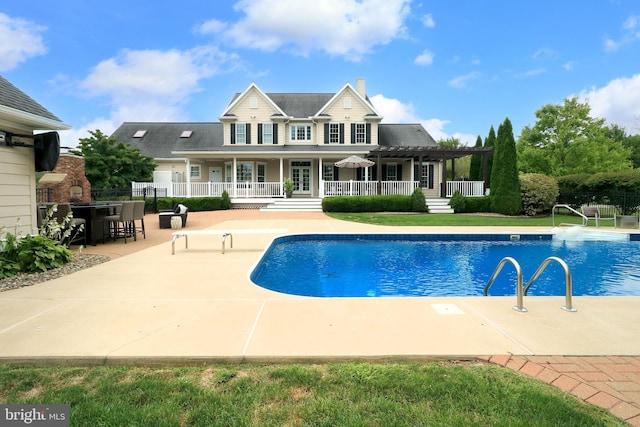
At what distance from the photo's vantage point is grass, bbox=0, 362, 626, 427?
2.10m

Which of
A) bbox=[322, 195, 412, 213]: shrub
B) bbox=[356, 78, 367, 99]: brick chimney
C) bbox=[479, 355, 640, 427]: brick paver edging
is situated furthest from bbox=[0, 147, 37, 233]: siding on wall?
→ bbox=[356, 78, 367, 99]: brick chimney

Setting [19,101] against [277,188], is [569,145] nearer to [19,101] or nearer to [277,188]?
[277,188]

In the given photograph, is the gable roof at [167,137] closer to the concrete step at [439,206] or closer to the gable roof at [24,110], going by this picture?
the concrete step at [439,206]

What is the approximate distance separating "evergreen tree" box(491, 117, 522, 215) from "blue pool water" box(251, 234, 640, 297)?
754cm

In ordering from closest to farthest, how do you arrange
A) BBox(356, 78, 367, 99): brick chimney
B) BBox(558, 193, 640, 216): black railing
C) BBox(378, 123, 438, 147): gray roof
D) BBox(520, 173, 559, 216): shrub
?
BBox(558, 193, 640, 216): black railing < BBox(520, 173, 559, 216): shrub < BBox(378, 123, 438, 147): gray roof < BBox(356, 78, 367, 99): brick chimney

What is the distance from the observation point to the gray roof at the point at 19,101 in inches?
255

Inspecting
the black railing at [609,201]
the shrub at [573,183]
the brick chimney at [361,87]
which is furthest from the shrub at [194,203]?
the shrub at [573,183]

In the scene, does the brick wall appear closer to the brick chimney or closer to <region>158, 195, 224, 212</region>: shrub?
<region>158, 195, 224, 212</region>: shrub

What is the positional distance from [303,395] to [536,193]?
20635mm

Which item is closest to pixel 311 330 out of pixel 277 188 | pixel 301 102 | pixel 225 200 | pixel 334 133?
pixel 225 200

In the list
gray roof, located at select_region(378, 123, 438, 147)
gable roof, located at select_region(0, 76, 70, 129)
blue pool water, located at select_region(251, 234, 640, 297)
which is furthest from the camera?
gray roof, located at select_region(378, 123, 438, 147)

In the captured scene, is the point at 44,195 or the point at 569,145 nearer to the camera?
the point at 44,195

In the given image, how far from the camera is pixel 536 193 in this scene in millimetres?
18828

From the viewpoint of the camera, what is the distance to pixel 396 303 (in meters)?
4.46
